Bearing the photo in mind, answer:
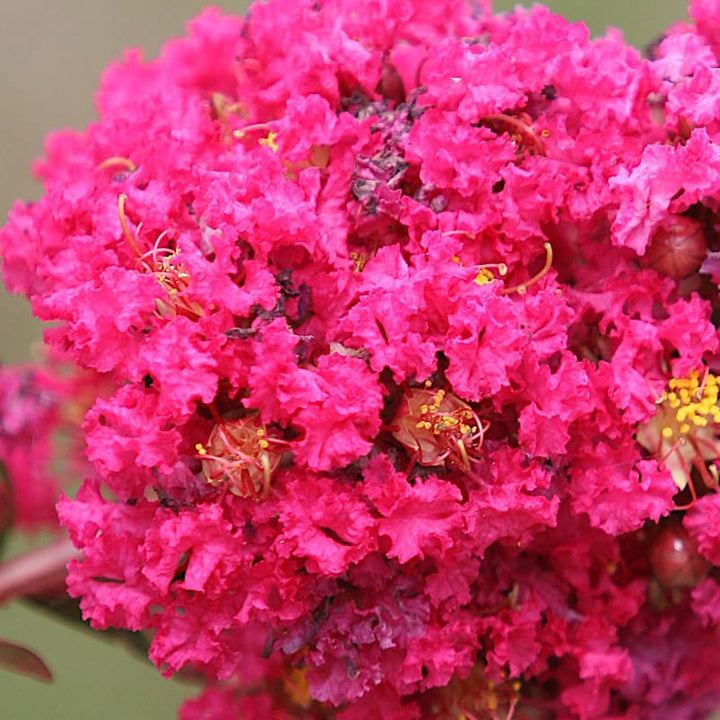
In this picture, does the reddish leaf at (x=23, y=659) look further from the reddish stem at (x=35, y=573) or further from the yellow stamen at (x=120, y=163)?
the yellow stamen at (x=120, y=163)

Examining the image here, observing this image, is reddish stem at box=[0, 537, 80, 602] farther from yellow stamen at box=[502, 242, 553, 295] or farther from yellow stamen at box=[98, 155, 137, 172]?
yellow stamen at box=[502, 242, 553, 295]

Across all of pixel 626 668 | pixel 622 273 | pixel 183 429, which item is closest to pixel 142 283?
pixel 183 429

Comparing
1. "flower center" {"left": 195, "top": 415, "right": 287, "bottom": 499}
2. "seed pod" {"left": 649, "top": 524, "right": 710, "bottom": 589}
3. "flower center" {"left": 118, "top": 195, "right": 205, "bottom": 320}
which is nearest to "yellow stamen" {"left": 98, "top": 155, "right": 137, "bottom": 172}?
"flower center" {"left": 118, "top": 195, "right": 205, "bottom": 320}

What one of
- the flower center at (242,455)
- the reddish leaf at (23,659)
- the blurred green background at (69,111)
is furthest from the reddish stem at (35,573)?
the blurred green background at (69,111)

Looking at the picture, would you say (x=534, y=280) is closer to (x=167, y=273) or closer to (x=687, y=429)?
(x=687, y=429)

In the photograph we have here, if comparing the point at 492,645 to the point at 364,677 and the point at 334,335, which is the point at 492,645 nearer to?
the point at 364,677
